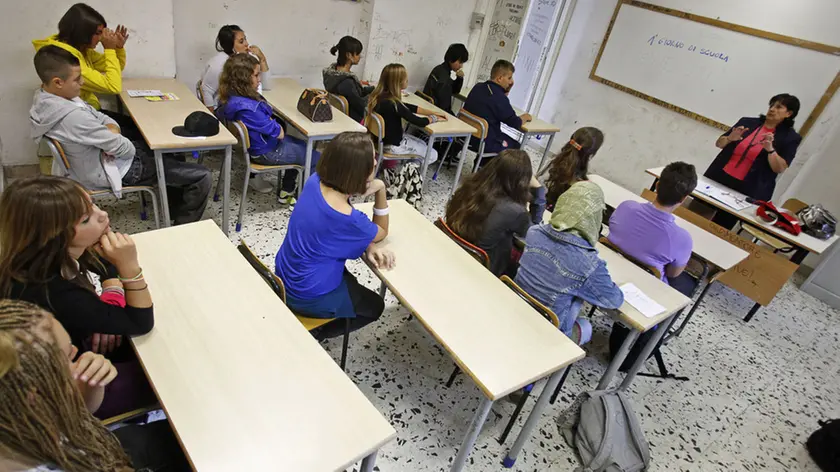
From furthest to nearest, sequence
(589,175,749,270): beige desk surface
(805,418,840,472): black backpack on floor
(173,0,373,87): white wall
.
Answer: (173,0,373,87): white wall < (589,175,749,270): beige desk surface < (805,418,840,472): black backpack on floor

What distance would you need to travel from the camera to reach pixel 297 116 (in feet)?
Answer: 10.8

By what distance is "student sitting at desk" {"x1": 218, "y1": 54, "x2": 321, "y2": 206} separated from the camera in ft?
9.41

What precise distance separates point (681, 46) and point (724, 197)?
2093 mm

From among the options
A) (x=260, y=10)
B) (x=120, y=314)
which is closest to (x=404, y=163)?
(x=260, y=10)

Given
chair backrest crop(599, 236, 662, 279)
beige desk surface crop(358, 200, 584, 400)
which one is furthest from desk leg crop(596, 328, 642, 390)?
beige desk surface crop(358, 200, 584, 400)

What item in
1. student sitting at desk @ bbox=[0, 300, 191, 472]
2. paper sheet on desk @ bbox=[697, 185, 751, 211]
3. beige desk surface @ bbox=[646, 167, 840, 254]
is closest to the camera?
student sitting at desk @ bbox=[0, 300, 191, 472]

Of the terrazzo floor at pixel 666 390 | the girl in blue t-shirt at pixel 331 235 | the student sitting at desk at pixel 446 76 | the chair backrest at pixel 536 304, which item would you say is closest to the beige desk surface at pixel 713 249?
the terrazzo floor at pixel 666 390

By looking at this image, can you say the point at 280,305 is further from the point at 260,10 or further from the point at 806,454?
the point at 260,10

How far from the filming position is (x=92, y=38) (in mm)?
2607

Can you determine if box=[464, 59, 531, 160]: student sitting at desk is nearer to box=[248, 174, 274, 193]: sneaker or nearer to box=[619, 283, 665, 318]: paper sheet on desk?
box=[248, 174, 274, 193]: sneaker

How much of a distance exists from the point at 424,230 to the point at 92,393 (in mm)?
1405

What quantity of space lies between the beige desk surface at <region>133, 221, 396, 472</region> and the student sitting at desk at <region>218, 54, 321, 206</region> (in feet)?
4.88

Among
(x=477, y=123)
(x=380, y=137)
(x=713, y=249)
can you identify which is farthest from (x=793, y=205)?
(x=380, y=137)

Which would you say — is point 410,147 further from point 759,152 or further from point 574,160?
point 759,152
